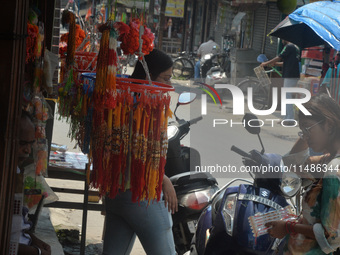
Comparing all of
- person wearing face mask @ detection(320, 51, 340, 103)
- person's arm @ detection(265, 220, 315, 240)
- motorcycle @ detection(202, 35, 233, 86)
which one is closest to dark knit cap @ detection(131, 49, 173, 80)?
person's arm @ detection(265, 220, 315, 240)

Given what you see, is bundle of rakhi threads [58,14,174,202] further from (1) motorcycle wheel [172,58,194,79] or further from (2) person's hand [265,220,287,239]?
(1) motorcycle wheel [172,58,194,79]

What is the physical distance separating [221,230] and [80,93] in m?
1.19

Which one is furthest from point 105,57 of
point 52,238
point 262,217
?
point 52,238

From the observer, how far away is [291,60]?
37.8ft

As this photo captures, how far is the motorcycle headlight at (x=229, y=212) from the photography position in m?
3.51

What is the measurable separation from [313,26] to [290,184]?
14.0ft

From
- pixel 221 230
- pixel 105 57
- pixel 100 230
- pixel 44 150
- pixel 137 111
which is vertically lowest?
pixel 100 230

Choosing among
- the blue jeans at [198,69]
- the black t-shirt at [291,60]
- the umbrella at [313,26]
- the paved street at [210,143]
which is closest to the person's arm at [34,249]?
the paved street at [210,143]

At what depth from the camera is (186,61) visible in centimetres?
2027

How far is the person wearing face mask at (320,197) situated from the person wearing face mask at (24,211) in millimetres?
1240

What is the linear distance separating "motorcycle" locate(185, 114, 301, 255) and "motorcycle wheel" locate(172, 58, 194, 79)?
16396mm

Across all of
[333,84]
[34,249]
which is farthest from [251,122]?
[333,84]

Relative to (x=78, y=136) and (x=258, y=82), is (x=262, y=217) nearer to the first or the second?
(x=78, y=136)

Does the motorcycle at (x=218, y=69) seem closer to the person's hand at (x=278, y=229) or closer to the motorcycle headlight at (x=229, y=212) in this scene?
the motorcycle headlight at (x=229, y=212)
